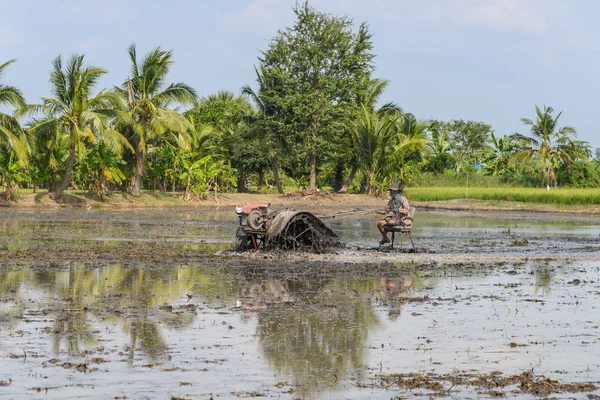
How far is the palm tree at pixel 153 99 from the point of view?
144 feet

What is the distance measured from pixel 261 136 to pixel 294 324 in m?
46.7

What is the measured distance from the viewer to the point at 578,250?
21.5m

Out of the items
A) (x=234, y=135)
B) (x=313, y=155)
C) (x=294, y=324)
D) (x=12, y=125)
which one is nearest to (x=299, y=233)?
(x=294, y=324)

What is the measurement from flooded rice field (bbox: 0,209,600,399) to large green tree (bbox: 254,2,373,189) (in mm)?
34812

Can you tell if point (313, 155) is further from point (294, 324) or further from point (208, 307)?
point (294, 324)

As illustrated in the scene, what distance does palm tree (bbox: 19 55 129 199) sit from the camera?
3928 centimetres

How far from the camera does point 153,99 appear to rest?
44312 mm

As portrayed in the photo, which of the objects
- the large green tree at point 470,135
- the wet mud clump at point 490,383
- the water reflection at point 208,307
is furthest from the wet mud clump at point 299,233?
the large green tree at point 470,135

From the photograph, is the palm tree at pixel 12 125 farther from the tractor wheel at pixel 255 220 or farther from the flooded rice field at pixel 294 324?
the tractor wheel at pixel 255 220

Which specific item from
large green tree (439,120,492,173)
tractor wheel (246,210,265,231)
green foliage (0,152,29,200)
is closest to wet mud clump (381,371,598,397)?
tractor wheel (246,210,265,231)

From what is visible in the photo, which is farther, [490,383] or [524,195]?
[524,195]

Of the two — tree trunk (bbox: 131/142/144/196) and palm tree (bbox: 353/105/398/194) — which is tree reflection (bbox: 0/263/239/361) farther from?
palm tree (bbox: 353/105/398/194)

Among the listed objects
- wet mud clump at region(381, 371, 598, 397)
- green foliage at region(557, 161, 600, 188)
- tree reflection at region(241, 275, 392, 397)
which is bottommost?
wet mud clump at region(381, 371, 598, 397)

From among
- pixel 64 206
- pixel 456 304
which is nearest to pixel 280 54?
pixel 64 206
